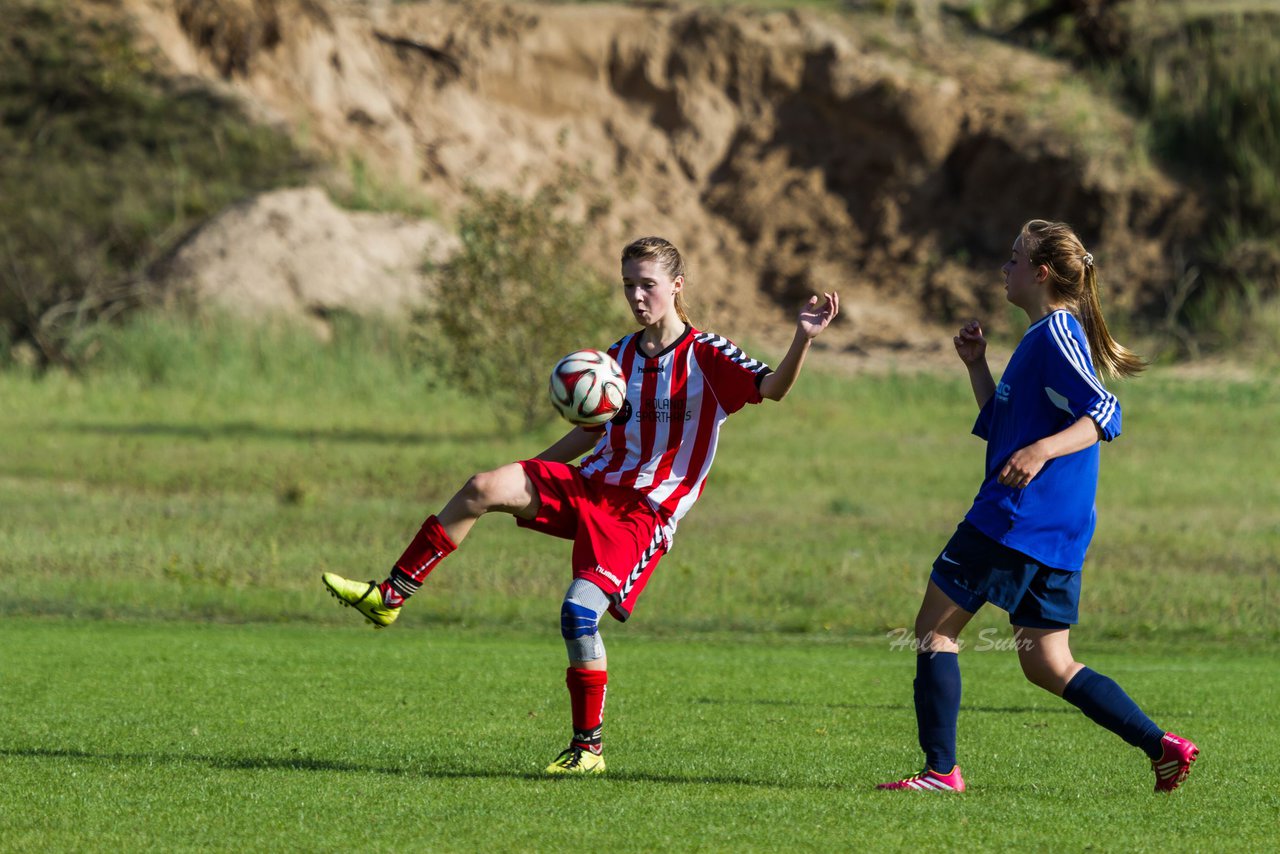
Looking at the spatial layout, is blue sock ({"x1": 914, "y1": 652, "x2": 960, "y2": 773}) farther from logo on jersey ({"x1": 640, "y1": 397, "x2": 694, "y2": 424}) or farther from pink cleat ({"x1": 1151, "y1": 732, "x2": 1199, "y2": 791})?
logo on jersey ({"x1": 640, "y1": 397, "x2": 694, "y2": 424})

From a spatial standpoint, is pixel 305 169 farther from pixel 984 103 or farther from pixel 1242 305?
pixel 1242 305

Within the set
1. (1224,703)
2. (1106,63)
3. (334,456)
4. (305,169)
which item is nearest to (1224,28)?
(1106,63)

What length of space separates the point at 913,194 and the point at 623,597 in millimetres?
35458

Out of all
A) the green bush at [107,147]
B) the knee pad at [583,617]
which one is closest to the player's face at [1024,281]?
the knee pad at [583,617]

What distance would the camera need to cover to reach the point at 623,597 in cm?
675

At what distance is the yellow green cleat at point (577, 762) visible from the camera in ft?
21.8

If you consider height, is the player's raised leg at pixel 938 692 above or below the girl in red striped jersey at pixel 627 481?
below

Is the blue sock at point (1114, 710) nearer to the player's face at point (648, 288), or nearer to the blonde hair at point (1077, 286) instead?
the blonde hair at point (1077, 286)

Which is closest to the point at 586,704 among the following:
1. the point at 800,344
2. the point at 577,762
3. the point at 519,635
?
the point at 577,762

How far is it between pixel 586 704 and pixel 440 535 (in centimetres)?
87

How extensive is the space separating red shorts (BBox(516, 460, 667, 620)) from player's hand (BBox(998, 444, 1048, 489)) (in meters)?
1.50

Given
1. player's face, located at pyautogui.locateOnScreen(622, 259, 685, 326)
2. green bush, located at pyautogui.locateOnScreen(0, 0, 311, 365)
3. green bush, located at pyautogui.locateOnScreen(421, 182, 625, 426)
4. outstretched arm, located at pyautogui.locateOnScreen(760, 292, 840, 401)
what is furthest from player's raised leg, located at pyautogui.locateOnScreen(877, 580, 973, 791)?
green bush, located at pyautogui.locateOnScreen(0, 0, 311, 365)

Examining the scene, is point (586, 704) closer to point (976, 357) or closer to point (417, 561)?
point (417, 561)

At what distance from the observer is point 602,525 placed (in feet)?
22.1
